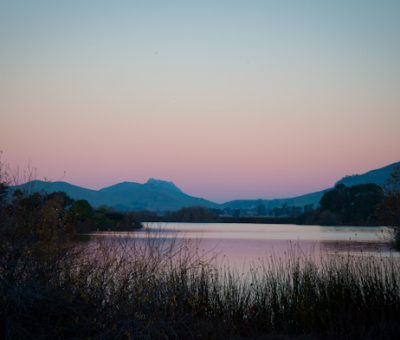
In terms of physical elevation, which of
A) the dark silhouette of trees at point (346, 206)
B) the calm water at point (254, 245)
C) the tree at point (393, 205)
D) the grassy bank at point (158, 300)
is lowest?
the grassy bank at point (158, 300)

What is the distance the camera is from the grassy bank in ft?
31.8

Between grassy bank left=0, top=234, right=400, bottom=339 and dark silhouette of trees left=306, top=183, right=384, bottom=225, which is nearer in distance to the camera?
grassy bank left=0, top=234, right=400, bottom=339

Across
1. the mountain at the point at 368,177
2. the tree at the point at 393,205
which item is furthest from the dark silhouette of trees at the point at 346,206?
the mountain at the point at 368,177

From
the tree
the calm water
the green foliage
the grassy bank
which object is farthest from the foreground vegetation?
the green foliage

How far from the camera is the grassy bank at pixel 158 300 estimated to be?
31.8 ft

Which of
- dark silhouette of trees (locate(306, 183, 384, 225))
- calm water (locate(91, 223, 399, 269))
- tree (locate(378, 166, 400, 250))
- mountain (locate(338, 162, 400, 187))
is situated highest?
mountain (locate(338, 162, 400, 187))

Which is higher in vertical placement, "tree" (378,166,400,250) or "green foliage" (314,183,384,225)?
"green foliage" (314,183,384,225)

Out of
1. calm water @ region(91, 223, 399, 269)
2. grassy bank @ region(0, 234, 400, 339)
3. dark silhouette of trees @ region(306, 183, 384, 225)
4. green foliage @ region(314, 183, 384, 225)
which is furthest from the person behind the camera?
dark silhouette of trees @ region(306, 183, 384, 225)

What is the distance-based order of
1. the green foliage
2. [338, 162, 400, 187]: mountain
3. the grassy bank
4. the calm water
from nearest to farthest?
the grassy bank < the calm water < the green foliage < [338, 162, 400, 187]: mountain

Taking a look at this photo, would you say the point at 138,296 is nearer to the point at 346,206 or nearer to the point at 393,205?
the point at 393,205

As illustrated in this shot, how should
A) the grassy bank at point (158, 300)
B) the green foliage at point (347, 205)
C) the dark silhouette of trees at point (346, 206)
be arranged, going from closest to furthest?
the grassy bank at point (158, 300)
the green foliage at point (347, 205)
the dark silhouette of trees at point (346, 206)

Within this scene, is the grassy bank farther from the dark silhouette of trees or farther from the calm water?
the dark silhouette of trees

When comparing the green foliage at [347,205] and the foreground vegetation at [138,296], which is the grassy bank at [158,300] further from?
the green foliage at [347,205]

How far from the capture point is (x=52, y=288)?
383 inches
